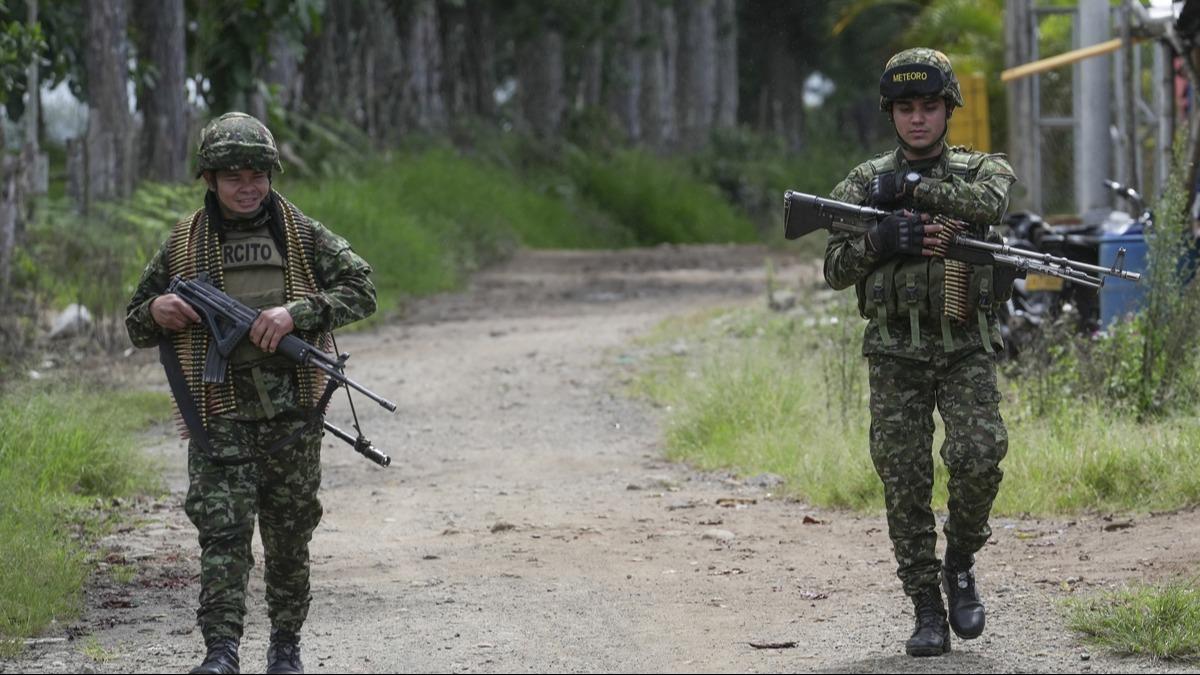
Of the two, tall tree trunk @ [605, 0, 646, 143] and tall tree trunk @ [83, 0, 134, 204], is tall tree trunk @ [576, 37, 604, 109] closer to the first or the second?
tall tree trunk @ [605, 0, 646, 143]

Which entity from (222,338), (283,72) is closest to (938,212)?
(222,338)

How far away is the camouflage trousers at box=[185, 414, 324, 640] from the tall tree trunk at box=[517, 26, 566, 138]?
29981 mm

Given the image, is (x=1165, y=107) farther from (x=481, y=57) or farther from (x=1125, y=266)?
(x=481, y=57)

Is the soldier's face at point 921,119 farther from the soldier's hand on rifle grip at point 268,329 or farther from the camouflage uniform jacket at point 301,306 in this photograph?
the soldier's hand on rifle grip at point 268,329

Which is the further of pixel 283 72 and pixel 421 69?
pixel 421 69

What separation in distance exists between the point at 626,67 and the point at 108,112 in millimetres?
26054

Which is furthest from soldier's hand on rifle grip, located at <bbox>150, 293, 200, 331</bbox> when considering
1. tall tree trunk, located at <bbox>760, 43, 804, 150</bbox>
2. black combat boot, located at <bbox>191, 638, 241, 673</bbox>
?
tall tree trunk, located at <bbox>760, 43, 804, 150</bbox>

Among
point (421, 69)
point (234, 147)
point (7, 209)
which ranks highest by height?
point (421, 69)

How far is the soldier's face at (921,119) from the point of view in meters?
5.68

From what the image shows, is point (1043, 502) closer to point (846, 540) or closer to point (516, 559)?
point (846, 540)

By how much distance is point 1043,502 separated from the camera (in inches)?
316

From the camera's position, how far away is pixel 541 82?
3597 centimetres

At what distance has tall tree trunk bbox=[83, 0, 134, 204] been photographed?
17.3 metres

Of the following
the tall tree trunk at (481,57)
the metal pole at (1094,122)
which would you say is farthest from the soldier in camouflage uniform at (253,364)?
the tall tree trunk at (481,57)
